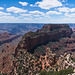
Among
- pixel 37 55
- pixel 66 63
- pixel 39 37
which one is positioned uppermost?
pixel 39 37

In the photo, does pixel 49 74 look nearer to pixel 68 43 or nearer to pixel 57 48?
pixel 57 48

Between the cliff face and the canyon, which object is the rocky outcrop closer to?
the canyon

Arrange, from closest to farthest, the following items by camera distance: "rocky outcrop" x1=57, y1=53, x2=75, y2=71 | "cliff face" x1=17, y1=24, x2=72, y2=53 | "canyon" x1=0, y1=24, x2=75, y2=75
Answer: "rocky outcrop" x1=57, y1=53, x2=75, y2=71 < "canyon" x1=0, y1=24, x2=75, y2=75 < "cliff face" x1=17, y1=24, x2=72, y2=53

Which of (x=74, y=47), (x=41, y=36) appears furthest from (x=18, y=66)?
(x=74, y=47)

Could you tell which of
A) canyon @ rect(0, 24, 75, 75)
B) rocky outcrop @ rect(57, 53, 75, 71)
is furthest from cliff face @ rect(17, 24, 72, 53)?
rocky outcrop @ rect(57, 53, 75, 71)

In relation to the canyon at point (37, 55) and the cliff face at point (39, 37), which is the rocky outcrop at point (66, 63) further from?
the cliff face at point (39, 37)

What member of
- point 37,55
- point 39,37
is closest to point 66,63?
point 37,55

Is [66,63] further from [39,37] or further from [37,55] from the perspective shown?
[39,37]

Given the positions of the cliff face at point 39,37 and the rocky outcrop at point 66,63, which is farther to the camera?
the cliff face at point 39,37

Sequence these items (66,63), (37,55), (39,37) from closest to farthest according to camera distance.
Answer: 1. (66,63)
2. (37,55)
3. (39,37)

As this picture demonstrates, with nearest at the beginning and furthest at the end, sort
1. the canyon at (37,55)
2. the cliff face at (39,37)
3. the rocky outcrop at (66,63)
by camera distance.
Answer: the rocky outcrop at (66,63) < the canyon at (37,55) < the cliff face at (39,37)

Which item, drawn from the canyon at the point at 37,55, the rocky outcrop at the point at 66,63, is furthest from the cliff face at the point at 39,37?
the rocky outcrop at the point at 66,63
